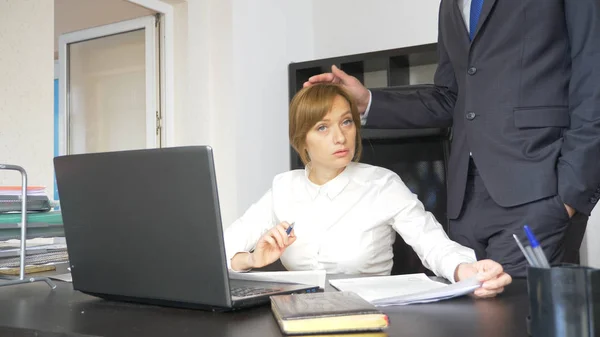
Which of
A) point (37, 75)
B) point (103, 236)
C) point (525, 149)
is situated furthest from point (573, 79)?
point (37, 75)

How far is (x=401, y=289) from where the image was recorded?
1.01 meters

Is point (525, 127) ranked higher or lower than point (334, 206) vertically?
higher

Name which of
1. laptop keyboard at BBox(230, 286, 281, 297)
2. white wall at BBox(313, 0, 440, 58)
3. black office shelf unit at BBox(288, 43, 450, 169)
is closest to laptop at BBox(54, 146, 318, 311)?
laptop keyboard at BBox(230, 286, 281, 297)

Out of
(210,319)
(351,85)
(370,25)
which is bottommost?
(210,319)

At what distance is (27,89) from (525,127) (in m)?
2.05

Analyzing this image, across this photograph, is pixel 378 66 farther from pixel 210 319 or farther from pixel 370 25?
pixel 210 319

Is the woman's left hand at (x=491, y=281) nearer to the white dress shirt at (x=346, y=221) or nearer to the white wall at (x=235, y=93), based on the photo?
the white dress shirt at (x=346, y=221)

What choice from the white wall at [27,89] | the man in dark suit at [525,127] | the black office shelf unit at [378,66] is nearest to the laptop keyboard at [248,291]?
the man in dark suit at [525,127]

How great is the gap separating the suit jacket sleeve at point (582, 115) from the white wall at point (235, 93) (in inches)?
86.9

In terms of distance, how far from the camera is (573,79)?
55.7 inches

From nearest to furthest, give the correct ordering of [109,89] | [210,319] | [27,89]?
[210,319]
[27,89]
[109,89]

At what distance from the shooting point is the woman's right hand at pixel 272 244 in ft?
4.06

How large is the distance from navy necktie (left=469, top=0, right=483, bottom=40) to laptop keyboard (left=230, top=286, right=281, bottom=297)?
933 millimetres

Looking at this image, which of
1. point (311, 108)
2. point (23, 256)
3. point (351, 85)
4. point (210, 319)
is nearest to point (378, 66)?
point (351, 85)
